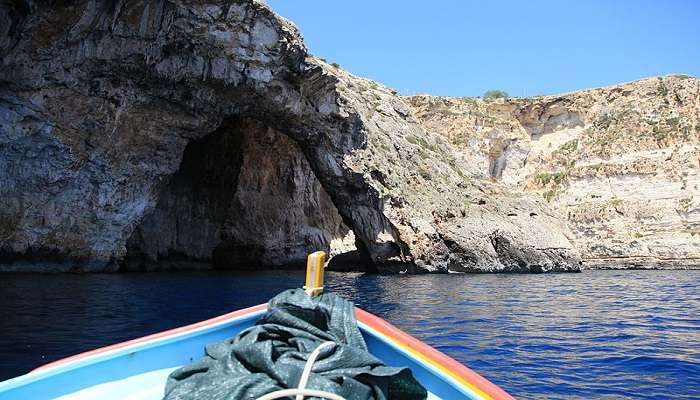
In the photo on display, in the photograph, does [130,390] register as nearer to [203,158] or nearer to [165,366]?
[165,366]

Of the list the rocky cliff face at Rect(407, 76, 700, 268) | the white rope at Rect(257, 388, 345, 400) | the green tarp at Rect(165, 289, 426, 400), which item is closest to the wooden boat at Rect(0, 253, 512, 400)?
the green tarp at Rect(165, 289, 426, 400)

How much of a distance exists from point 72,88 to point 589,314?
61.1 feet

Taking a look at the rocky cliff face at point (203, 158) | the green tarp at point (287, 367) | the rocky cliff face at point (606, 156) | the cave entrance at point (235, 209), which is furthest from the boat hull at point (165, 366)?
the rocky cliff face at point (606, 156)

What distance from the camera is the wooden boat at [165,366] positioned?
120 inches

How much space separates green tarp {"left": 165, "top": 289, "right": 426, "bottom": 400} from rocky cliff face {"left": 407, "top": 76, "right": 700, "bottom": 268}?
4582 centimetres

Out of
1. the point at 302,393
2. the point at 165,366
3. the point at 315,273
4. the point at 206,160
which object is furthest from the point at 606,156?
the point at 302,393

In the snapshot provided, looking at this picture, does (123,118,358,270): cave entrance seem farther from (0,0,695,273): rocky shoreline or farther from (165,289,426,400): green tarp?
(165,289,426,400): green tarp

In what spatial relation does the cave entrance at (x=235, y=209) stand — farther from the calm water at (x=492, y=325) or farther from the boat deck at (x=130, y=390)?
the boat deck at (x=130, y=390)

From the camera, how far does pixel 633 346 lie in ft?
28.8

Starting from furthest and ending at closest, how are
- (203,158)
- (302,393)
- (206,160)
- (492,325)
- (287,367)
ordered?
(206,160) → (203,158) → (492,325) → (287,367) → (302,393)

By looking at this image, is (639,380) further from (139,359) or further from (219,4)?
(219,4)

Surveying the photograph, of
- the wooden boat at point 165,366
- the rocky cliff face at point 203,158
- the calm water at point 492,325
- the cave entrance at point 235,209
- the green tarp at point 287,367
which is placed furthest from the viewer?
the cave entrance at point 235,209

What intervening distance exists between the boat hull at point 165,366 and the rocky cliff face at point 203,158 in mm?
16941

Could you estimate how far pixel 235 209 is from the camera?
33.5m
